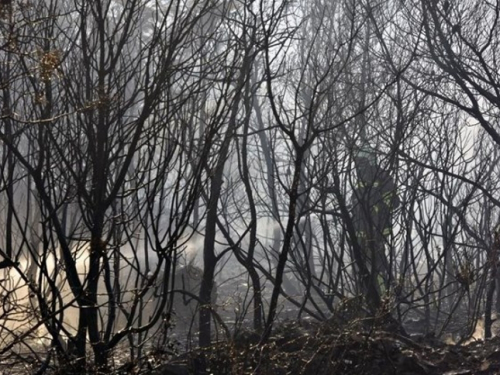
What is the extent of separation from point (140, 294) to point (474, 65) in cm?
727

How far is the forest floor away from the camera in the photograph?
6.10 metres

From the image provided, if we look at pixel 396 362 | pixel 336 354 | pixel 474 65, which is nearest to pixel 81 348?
pixel 336 354

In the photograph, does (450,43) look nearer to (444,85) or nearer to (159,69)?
(444,85)

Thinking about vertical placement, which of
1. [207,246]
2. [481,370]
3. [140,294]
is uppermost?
[207,246]

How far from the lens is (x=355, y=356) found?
23.1ft

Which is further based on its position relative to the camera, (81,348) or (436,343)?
(436,343)

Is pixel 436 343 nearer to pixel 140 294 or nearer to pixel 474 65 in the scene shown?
pixel 474 65

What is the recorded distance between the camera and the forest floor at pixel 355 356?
6.10 metres

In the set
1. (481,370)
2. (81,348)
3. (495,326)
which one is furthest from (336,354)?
(495,326)

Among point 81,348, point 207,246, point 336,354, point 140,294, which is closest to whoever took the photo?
point 140,294

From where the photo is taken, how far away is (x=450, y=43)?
973 cm

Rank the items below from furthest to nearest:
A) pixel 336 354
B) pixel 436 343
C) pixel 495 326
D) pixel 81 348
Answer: pixel 495 326, pixel 436 343, pixel 336 354, pixel 81 348

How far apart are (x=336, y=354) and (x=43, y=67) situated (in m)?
4.56

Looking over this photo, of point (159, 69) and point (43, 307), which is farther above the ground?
point (159, 69)
